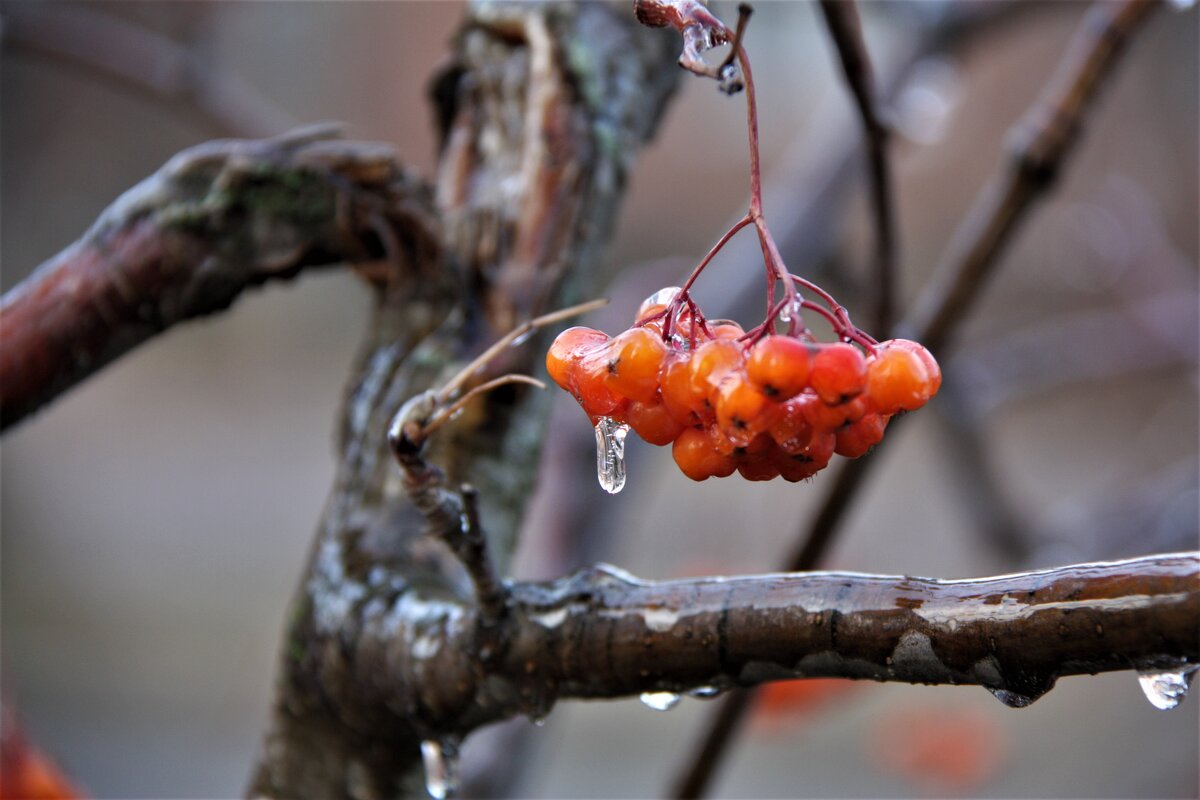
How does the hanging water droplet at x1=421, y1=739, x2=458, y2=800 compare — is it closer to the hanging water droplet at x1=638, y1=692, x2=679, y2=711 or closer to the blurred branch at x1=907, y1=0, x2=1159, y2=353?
the hanging water droplet at x1=638, y1=692, x2=679, y2=711

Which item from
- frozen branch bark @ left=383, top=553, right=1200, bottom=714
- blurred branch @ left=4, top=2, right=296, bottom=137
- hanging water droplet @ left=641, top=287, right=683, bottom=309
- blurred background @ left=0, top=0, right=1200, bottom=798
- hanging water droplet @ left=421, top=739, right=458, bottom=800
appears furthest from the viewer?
blurred background @ left=0, top=0, right=1200, bottom=798

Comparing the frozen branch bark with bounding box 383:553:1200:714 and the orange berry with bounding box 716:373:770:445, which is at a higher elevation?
the orange berry with bounding box 716:373:770:445

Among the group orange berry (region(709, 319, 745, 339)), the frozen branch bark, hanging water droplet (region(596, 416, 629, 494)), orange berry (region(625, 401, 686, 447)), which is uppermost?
orange berry (region(709, 319, 745, 339))

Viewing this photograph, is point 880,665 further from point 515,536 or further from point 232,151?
point 232,151

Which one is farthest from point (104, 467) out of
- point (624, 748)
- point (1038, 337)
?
point (1038, 337)

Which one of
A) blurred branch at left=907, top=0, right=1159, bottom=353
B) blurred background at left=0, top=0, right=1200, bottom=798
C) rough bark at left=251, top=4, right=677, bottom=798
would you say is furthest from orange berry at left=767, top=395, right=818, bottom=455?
blurred background at left=0, top=0, right=1200, bottom=798

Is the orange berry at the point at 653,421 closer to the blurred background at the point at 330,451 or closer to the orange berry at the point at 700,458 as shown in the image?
the orange berry at the point at 700,458

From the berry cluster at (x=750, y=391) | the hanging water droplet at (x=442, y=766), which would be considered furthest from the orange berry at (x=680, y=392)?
the hanging water droplet at (x=442, y=766)
